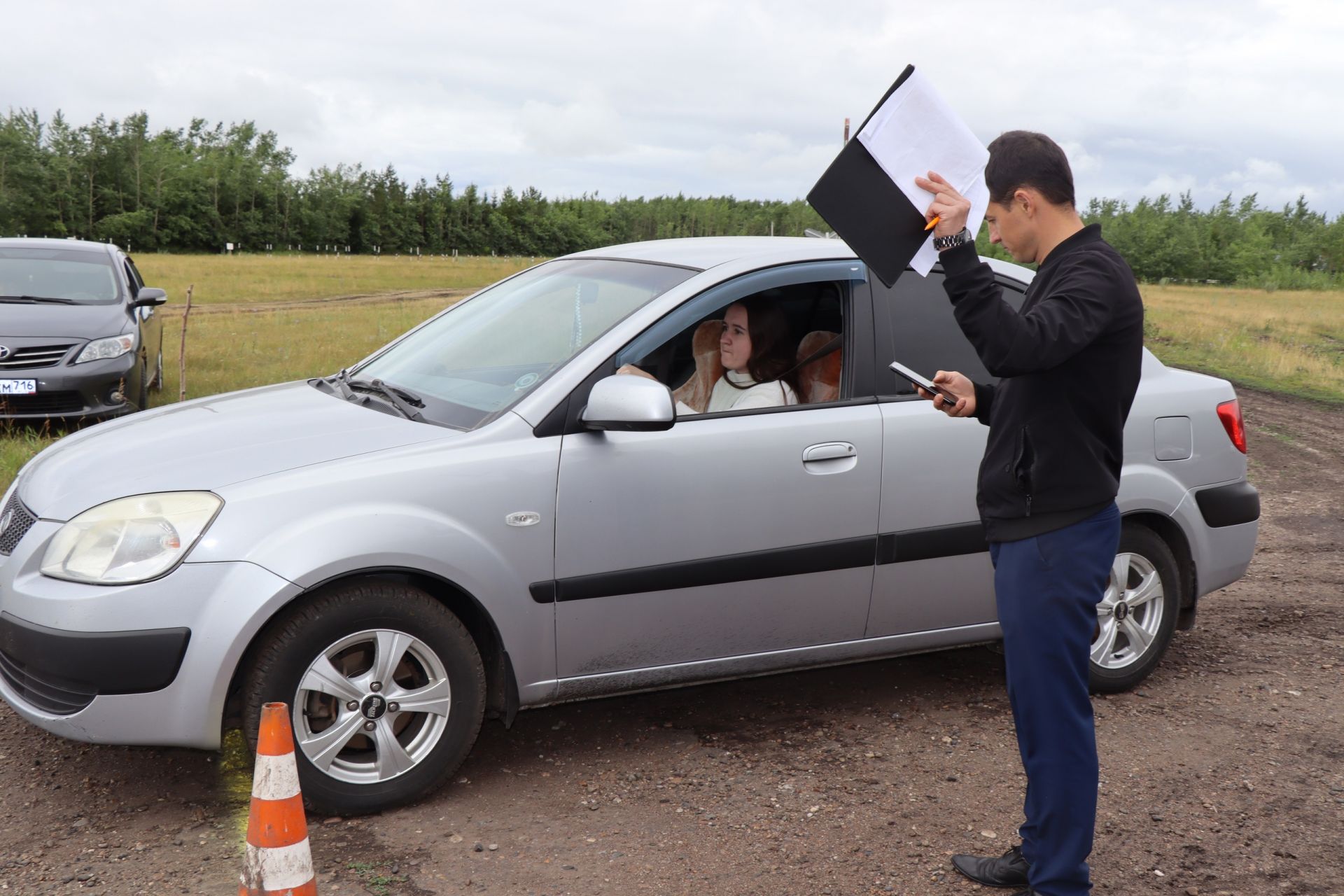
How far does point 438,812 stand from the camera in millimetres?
3578

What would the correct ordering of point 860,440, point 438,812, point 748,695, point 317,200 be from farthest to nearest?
point 317,200 < point 748,695 < point 860,440 < point 438,812

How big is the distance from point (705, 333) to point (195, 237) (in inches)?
4239

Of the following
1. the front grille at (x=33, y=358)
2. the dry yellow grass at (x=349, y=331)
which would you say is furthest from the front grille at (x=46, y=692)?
the front grille at (x=33, y=358)

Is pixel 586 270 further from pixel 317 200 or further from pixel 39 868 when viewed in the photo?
pixel 317 200

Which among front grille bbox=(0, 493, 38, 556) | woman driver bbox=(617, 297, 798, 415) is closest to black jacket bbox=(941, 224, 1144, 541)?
woman driver bbox=(617, 297, 798, 415)

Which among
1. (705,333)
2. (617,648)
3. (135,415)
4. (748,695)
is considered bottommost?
(748,695)

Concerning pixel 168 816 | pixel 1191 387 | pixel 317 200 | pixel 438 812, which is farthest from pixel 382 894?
pixel 317 200

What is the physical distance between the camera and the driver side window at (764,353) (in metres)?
4.23

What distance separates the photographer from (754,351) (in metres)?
4.46

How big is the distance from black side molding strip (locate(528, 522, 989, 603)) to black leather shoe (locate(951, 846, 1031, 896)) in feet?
3.55

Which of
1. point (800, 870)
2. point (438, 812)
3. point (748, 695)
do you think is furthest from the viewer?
point (748, 695)

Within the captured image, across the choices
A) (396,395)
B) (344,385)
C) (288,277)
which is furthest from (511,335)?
(288,277)

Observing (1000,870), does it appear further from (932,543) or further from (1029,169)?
(1029,169)

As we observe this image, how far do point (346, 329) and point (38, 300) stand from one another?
1315 centimetres
